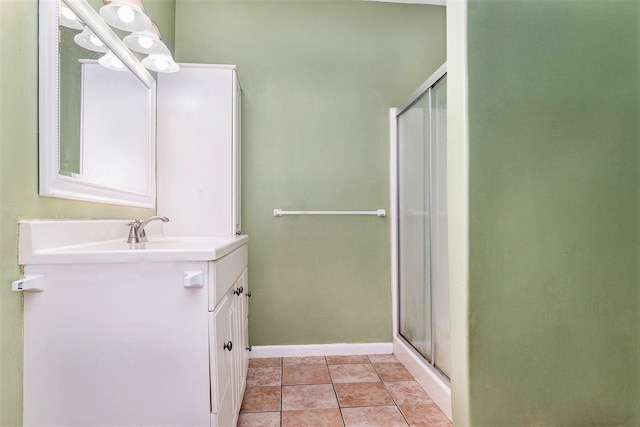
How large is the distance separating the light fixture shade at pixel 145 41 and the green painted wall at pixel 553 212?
49.1 inches

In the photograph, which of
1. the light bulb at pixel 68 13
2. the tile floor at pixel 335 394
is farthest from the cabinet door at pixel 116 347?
the light bulb at pixel 68 13

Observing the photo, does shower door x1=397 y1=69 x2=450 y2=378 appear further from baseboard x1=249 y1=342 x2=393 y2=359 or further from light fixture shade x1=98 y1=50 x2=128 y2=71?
light fixture shade x1=98 y1=50 x2=128 y2=71

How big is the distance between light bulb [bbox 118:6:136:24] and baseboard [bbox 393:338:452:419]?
6.72ft

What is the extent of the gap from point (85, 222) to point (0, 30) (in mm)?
569

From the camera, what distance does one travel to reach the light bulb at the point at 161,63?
1.57 m

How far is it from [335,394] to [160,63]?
1861 mm

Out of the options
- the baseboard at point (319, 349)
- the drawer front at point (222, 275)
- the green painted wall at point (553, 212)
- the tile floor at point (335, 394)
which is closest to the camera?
the green painted wall at point (553, 212)

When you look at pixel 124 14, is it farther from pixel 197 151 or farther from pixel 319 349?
pixel 319 349

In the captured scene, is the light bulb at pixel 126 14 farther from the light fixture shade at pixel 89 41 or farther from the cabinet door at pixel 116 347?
the cabinet door at pixel 116 347

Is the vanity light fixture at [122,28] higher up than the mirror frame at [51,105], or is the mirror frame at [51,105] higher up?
the vanity light fixture at [122,28]

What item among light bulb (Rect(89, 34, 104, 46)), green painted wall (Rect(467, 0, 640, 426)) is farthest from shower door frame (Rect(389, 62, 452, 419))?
light bulb (Rect(89, 34, 104, 46))

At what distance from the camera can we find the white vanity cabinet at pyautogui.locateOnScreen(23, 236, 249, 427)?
90cm

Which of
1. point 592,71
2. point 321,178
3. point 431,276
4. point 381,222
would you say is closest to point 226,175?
point 321,178

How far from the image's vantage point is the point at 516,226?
0.78 m
